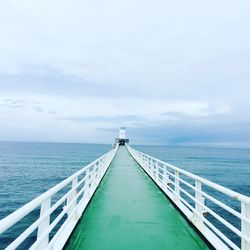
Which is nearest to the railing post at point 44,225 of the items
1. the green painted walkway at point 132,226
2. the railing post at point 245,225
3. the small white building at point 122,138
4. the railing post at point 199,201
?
the green painted walkway at point 132,226

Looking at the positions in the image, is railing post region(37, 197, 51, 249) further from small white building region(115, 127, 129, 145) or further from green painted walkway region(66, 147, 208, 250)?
small white building region(115, 127, 129, 145)

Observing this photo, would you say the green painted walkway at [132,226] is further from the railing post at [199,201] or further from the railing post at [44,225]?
the railing post at [44,225]

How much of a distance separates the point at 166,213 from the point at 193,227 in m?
1.14

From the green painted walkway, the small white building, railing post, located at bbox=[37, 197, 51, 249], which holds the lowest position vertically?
the green painted walkway

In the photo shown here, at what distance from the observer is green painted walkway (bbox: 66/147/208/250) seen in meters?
4.29

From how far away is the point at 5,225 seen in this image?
2.06 meters

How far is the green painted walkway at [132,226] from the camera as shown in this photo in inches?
169

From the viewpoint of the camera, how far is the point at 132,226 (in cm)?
518

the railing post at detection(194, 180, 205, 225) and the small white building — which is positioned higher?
the small white building

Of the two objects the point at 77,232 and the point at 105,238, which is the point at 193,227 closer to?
the point at 105,238

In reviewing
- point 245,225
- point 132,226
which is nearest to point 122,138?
point 132,226

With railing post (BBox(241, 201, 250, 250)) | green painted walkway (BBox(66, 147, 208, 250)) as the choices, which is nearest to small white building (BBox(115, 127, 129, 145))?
green painted walkway (BBox(66, 147, 208, 250))

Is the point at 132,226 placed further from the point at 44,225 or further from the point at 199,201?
the point at 44,225

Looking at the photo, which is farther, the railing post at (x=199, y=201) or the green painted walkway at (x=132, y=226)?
the railing post at (x=199, y=201)
